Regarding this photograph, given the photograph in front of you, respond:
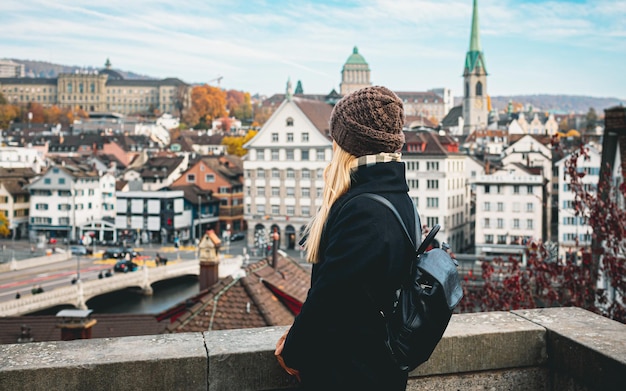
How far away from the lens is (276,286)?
60.3 feet

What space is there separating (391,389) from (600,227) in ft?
35.1

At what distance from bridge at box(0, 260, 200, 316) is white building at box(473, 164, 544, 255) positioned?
77.9ft

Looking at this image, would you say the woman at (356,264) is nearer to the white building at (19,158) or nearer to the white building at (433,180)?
the white building at (433,180)

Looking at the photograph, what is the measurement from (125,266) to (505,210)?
30653 mm

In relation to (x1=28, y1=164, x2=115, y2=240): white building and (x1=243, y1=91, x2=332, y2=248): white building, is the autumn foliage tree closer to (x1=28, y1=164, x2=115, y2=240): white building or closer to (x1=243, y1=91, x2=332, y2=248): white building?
(x1=28, y1=164, x2=115, y2=240): white building

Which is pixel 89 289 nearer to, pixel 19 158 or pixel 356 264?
pixel 356 264

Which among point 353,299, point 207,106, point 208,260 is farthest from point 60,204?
point 207,106

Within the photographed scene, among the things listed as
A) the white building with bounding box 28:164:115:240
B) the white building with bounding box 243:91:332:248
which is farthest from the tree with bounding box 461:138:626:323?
the white building with bounding box 28:164:115:240

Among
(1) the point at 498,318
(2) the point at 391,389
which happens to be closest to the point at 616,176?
(1) the point at 498,318

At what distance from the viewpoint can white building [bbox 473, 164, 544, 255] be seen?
60.5 meters

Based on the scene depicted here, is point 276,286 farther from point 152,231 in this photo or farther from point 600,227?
point 152,231

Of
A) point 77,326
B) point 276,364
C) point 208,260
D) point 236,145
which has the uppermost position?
point 236,145

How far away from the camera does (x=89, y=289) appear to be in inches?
1822

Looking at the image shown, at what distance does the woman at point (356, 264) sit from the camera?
3352 mm
